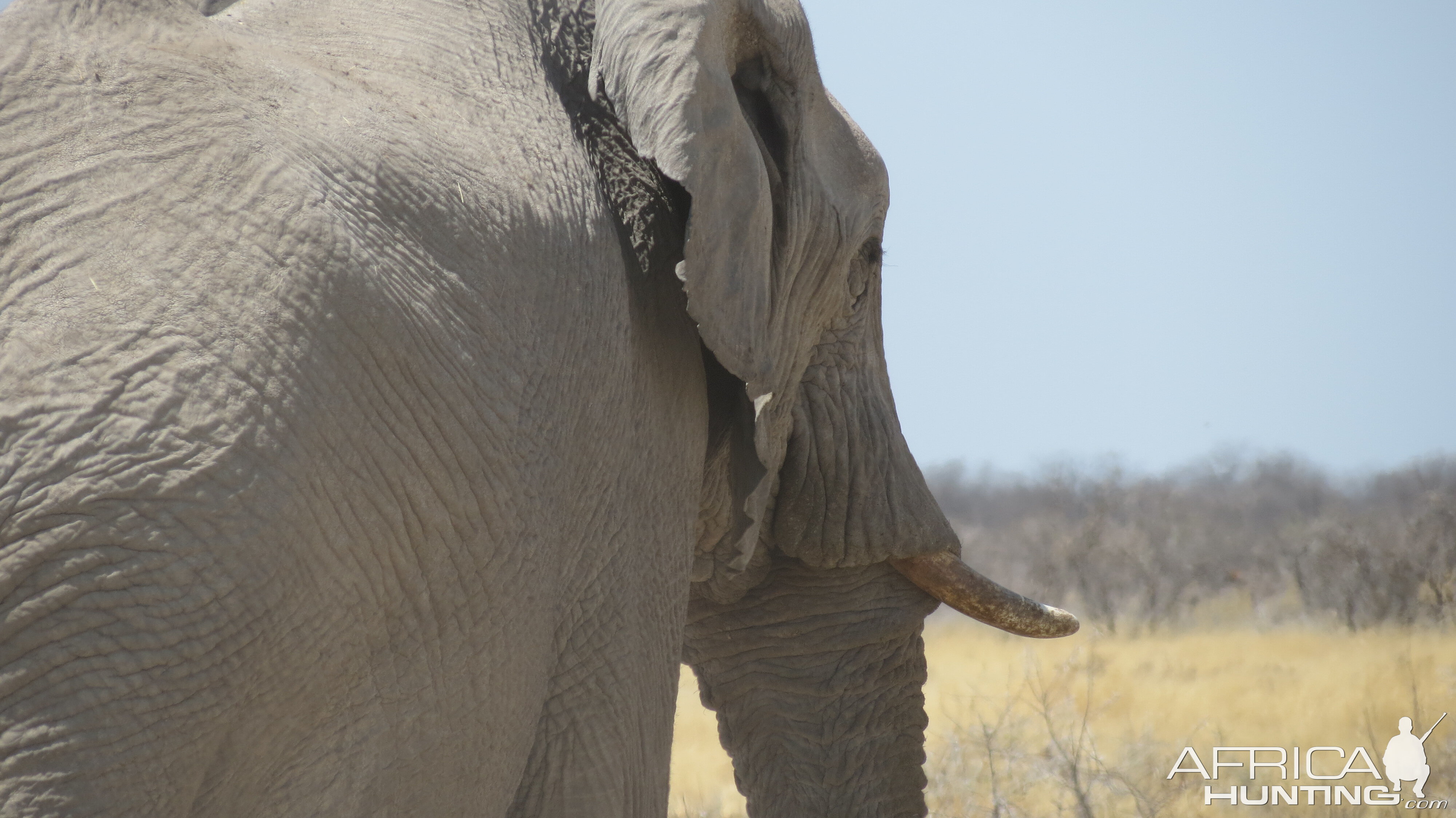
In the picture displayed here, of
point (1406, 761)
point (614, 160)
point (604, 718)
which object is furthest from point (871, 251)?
point (1406, 761)

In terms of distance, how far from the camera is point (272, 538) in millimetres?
1494

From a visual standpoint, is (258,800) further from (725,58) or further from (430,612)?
(725,58)

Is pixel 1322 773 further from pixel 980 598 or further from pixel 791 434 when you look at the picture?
pixel 791 434

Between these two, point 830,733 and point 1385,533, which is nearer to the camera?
point 830,733

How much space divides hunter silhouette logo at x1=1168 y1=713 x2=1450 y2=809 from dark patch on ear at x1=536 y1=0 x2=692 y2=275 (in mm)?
3397

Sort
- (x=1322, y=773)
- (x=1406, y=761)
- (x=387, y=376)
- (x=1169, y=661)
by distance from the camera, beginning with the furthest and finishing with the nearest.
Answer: (x=1169, y=661) < (x=1322, y=773) < (x=1406, y=761) < (x=387, y=376)

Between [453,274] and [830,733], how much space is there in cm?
186

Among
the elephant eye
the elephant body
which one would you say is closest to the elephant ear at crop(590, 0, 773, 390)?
the elephant body

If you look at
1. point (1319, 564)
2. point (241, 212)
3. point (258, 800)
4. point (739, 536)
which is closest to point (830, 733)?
point (739, 536)

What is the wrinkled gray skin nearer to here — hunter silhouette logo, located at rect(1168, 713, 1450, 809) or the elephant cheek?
the elephant cheek

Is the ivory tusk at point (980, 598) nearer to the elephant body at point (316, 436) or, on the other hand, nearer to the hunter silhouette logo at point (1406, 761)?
the elephant body at point (316, 436)

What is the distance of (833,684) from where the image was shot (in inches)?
130

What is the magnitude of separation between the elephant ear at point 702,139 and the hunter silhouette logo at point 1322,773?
332cm

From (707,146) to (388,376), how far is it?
737 mm
